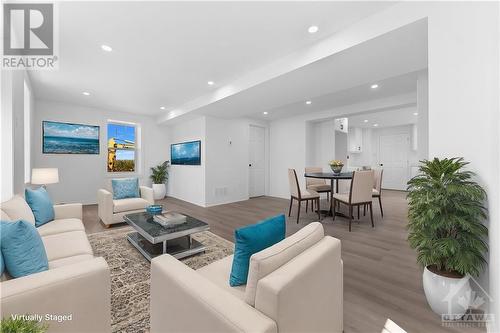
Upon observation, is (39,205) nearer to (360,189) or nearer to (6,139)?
(6,139)

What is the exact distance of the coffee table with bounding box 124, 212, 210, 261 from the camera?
7.63ft

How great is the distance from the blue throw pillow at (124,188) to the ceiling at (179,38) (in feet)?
6.05

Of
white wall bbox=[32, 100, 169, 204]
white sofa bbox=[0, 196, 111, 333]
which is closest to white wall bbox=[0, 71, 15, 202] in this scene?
white sofa bbox=[0, 196, 111, 333]

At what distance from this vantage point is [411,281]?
2037mm

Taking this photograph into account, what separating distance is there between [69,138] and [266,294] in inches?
252

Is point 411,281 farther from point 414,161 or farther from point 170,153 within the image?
point 414,161

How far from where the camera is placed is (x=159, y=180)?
648 centimetres

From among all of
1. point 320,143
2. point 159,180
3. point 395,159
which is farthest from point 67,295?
point 395,159

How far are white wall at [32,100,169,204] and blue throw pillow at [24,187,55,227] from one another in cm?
211

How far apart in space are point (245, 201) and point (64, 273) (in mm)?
5046

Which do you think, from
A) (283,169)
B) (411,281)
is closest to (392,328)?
(411,281)

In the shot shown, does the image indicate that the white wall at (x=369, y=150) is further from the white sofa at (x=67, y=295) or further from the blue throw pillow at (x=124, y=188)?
the white sofa at (x=67, y=295)

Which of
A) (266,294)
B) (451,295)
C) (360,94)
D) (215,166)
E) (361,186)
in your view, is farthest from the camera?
(215,166)

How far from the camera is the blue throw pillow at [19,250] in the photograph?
45.1 inches
